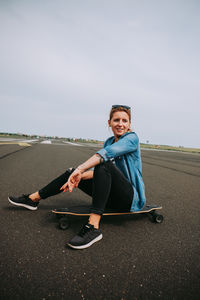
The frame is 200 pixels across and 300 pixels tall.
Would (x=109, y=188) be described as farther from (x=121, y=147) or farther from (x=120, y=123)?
(x=120, y=123)

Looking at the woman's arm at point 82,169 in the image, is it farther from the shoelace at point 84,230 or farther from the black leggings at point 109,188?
the shoelace at point 84,230

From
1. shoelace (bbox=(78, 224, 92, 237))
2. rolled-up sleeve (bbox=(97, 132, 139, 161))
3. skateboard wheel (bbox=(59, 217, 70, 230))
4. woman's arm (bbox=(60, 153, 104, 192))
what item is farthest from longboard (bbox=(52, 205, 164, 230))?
rolled-up sleeve (bbox=(97, 132, 139, 161))

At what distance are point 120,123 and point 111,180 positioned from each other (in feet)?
2.67

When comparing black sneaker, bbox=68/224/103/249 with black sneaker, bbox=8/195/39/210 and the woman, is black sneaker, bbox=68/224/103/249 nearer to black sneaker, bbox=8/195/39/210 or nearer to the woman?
the woman

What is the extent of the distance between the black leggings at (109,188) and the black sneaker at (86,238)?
0.21 m

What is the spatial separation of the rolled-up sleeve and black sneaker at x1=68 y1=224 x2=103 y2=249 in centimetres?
86

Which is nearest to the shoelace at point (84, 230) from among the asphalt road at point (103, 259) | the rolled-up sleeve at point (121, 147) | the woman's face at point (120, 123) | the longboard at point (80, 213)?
the asphalt road at point (103, 259)

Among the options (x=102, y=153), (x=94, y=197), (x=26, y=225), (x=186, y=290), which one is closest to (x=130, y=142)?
(x=102, y=153)

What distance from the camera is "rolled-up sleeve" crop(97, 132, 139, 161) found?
82.5 inches

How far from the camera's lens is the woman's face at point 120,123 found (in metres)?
2.39

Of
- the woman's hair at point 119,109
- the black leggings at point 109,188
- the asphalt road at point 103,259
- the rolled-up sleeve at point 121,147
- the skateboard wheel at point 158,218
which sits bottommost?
the asphalt road at point 103,259

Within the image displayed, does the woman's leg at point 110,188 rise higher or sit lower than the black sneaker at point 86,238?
higher

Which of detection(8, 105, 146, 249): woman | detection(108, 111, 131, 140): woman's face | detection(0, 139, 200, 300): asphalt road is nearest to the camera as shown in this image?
detection(0, 139, 200, 300): asphalt road

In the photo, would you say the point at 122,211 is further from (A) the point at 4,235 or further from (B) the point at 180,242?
(A) the point at 4,235
